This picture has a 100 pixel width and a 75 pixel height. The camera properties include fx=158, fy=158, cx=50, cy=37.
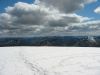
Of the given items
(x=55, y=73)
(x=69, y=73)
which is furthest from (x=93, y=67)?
(x=55, y=73)

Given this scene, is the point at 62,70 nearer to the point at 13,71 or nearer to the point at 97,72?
the point at 97,72

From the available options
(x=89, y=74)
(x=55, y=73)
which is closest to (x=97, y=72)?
(x=89, y=74)

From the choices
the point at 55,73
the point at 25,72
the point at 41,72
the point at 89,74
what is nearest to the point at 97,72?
the point at 89,74

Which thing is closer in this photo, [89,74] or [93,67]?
[89,74]

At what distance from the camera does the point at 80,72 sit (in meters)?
4.54

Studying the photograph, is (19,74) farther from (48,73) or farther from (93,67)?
(93,67)

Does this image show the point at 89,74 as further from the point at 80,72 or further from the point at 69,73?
the point at 69,73

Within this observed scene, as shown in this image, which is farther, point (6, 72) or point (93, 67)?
point (93, 67)

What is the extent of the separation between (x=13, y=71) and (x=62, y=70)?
1.49m

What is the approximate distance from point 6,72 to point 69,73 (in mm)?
1856

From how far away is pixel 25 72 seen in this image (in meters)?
4.65

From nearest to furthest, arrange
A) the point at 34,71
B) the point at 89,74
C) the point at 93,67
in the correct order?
the point at 89,74
the point at 34,71
the point at 93,67

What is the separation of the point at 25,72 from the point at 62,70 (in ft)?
3.61

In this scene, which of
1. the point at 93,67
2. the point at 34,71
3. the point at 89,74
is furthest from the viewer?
the point at 93,67
